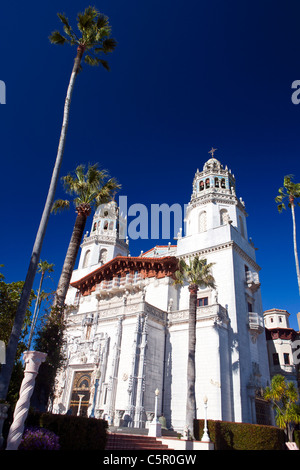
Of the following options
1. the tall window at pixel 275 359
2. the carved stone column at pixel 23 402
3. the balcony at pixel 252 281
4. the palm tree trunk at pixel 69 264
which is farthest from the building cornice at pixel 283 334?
the carved stone column at pixel 23 402

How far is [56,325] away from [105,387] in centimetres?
1347

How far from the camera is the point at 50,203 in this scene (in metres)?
14.7

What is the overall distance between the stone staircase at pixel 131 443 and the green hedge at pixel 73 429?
9.48 ft

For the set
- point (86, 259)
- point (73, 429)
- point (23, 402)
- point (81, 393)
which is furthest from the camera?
point (86, 259)

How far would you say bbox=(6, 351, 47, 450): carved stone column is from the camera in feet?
32.2

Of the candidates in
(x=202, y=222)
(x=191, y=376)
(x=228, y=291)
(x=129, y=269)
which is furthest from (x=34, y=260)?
(x=202, y=222)

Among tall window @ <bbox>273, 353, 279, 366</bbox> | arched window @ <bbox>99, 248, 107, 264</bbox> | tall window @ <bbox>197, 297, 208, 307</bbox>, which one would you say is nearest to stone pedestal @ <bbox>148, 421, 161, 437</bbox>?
tall window @ <bbox>197, 297, 208, 307</bbox>

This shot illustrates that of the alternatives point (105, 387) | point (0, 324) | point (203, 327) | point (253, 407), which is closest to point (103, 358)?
point (105, 387)

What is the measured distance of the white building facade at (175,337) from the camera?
24828 millimetres

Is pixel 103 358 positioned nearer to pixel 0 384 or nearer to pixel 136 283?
pixel 136 283

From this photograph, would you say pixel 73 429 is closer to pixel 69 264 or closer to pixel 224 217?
pixel 69 264

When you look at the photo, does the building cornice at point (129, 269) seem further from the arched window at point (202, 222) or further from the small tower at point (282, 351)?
the small tower at point (282, 351)

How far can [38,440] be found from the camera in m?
10.7

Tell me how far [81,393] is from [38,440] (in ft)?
60.9
